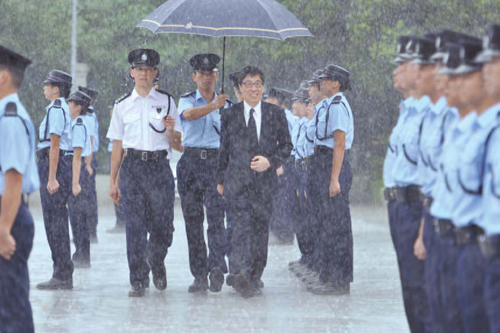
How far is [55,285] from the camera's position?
37.1 ft

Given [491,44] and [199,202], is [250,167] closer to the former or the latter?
[199,202]

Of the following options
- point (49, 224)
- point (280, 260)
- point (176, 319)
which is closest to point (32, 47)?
point (280, 260)

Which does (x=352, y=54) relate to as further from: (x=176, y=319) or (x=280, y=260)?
(x=176, y=319)

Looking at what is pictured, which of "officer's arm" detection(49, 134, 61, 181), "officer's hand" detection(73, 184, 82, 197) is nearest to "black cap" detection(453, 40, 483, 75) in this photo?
"officer's arm" detection(49, 134, 61, 181)

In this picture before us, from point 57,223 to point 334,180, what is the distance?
2771 mm

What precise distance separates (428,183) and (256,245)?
4405mm

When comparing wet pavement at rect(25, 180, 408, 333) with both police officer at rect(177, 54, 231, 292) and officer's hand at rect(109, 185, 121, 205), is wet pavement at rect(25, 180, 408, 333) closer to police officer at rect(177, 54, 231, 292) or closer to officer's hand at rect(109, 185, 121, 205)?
police officer at rect(177, 54, 231, 292)

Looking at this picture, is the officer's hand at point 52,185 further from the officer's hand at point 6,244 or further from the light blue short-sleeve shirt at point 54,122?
the officer's hand at point 6,244

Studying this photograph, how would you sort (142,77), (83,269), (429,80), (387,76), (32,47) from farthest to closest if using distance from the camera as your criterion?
(32,47) → (387,76) → (83,269) → (142,77) → (429,80)

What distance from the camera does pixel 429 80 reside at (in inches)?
275

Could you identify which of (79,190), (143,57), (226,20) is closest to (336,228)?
(226,20)

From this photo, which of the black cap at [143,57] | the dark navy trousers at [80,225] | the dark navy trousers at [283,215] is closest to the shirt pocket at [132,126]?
the black cap at [143,57]

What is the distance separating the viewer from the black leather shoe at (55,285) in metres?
11.3

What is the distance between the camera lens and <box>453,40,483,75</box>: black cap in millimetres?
5574
